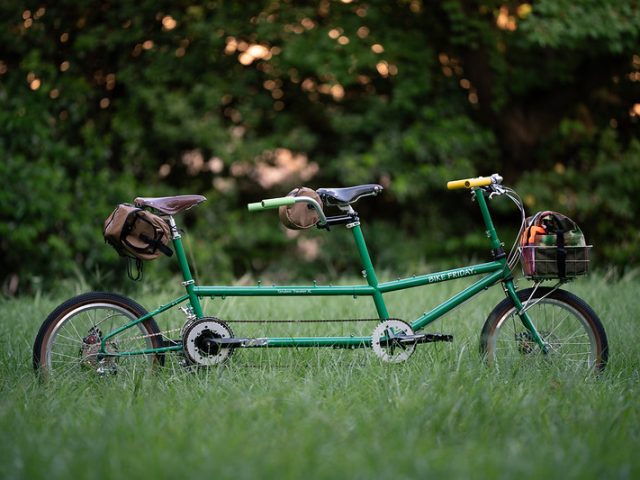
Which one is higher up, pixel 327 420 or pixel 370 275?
pixel 370 275

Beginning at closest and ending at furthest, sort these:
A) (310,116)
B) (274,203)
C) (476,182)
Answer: (274,203)
(476,182)
(310,116)

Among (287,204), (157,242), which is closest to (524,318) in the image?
(287,204)

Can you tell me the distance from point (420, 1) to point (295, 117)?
6.67ft

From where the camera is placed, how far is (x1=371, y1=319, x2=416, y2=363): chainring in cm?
340

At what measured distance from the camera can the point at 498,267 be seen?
3496 mm

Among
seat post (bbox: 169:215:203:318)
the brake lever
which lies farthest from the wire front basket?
seat post (bbox: 169:215:203:318)

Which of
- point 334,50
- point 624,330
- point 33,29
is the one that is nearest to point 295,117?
point 334,50

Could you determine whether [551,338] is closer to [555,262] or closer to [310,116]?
[555,262]

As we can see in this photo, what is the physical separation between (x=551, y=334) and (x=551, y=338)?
0.07ft

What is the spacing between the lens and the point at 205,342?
11.0ft

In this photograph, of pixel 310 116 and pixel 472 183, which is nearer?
pixel 472 183

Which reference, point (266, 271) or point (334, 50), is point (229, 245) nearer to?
point (266, 271)

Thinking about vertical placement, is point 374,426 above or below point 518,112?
below

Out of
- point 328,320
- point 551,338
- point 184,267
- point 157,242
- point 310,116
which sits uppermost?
point 310,116
